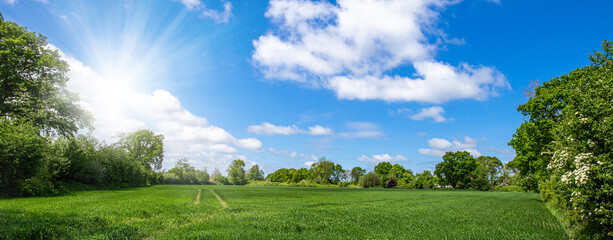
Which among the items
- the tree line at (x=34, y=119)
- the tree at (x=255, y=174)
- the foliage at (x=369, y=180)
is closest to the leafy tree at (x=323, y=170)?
the foliage at (x=369, y=180)

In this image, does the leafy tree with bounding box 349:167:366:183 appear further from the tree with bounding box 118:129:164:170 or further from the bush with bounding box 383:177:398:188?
the tree with bounding box 118:129:164:170

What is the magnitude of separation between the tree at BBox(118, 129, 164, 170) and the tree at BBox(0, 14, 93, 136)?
59.9 m

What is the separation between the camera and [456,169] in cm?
10125

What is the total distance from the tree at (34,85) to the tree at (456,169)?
374 feet

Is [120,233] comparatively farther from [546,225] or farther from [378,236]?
[546,225]

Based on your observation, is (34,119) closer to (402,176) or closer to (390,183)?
(390,183)

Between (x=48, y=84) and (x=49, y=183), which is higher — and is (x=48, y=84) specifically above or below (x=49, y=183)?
above

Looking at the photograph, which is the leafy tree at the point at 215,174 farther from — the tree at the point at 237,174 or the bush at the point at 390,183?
the bush at the point at 390,183

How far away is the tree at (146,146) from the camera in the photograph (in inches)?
3243

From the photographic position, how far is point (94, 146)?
45.3m

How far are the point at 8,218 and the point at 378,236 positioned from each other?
1771cm

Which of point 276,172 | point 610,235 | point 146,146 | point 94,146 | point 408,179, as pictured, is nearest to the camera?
point 610,235

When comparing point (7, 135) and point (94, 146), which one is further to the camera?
point (94, 146)

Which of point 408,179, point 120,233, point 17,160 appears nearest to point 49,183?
point 17,160
